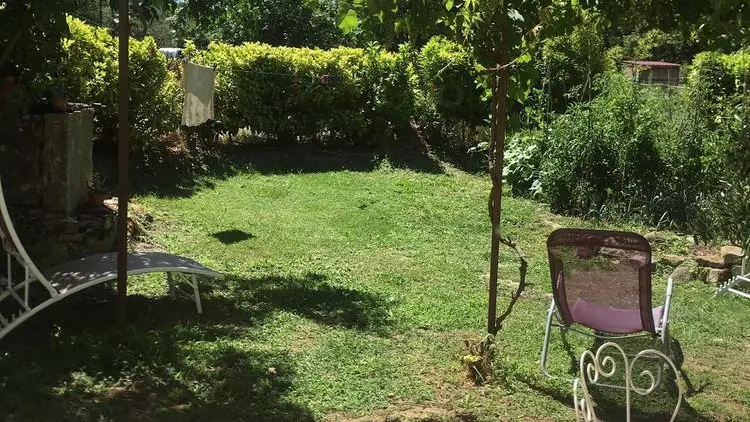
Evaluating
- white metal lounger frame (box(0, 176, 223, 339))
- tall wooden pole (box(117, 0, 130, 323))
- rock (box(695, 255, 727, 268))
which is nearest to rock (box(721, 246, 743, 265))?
rock (box(695, 255, 727, 268))

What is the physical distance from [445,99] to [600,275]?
9084 millimetres

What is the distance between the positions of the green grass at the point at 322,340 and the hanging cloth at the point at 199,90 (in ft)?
6.98

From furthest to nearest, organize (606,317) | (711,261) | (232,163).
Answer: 1. (232,163)
2. (711,261)
3. (606,317)

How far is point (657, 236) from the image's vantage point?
761 cm

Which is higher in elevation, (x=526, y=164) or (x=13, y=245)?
(x=526, y=164)

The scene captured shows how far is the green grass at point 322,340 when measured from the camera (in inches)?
146

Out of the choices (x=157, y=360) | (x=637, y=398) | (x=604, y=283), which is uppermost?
(x=604, y=283)

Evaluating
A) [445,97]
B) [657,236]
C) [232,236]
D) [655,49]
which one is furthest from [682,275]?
[655,49]

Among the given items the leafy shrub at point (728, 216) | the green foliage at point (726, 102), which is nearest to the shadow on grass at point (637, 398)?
the leafy shrub at point (728, 216)

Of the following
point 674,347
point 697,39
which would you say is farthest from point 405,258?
point 697,39

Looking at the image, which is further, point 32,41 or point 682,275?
point 682,275

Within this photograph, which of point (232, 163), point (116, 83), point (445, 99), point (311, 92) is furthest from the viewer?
point (445, 99)

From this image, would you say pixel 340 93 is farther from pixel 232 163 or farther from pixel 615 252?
pixel 615 252

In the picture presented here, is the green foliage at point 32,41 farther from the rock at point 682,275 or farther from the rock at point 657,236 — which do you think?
the rock at point 657,236
